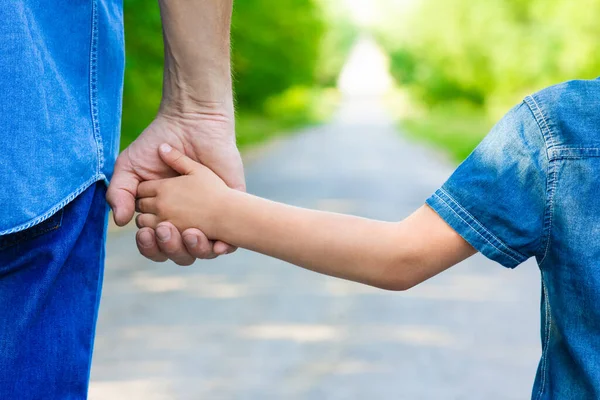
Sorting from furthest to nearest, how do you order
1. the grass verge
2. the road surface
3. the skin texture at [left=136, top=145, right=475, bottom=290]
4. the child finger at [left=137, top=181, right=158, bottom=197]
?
1. the grass verge
2. the road surface
3. the child finger at [left=137, top=181, right=158, bottom=197]
4. the skin texture at [left=136, top=145, right=475, bottom=290]

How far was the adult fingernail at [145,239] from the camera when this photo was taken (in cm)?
199

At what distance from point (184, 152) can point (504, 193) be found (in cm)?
83

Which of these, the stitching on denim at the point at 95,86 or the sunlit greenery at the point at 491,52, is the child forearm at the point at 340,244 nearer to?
the stitching on denim at the point at 95,86

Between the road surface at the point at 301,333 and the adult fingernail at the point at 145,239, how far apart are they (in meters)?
2.58

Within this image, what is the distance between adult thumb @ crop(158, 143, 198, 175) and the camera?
1.98m

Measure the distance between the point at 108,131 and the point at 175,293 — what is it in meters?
4.98

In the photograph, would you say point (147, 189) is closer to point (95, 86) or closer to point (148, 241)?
point (148, 241)

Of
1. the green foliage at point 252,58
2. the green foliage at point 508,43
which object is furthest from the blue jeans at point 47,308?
the green foliage at point 508,43

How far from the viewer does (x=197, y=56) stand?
194 centimetres

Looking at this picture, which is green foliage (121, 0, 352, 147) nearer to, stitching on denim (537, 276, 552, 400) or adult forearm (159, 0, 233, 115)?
adult forearm (159, 0, 233, 115)

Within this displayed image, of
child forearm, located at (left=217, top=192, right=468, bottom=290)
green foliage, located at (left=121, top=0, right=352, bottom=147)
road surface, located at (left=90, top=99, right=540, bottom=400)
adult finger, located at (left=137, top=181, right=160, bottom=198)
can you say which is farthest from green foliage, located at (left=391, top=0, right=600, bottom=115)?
child forearm, located at (left=217, top=192, right=468, bottom=290)

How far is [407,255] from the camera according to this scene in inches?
63.1

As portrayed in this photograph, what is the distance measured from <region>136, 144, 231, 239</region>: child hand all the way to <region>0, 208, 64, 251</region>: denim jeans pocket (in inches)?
15.4

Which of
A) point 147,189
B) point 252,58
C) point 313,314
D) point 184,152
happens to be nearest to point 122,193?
point 147,189
